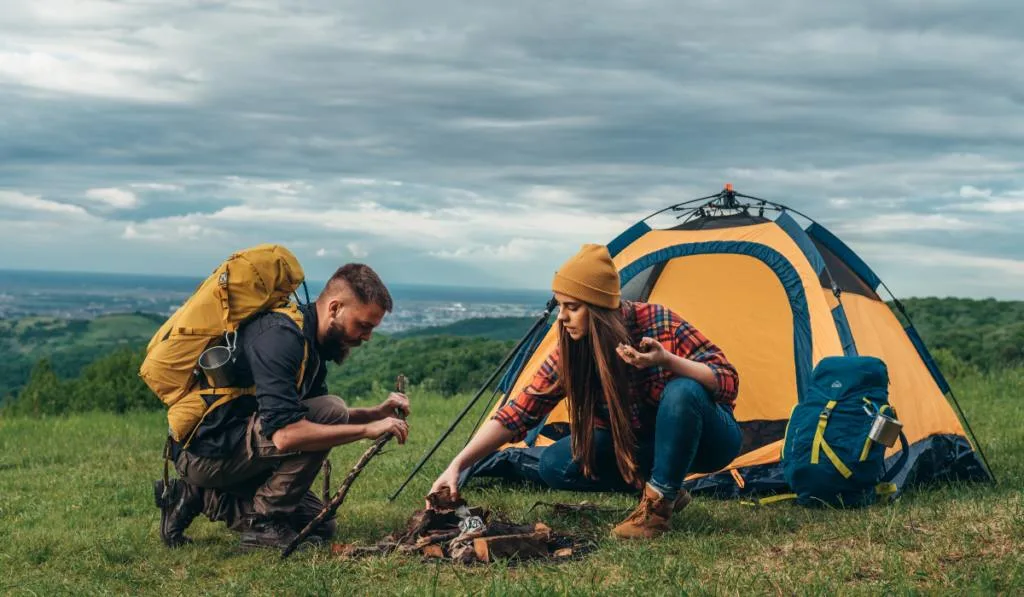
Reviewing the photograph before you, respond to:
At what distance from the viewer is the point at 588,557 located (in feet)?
14.9

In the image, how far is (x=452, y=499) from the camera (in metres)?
4.84

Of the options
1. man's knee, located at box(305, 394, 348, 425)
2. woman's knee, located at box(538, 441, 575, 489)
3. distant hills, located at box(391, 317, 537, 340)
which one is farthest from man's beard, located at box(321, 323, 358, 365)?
distant hills, located at box(391, 317, 537, 340)

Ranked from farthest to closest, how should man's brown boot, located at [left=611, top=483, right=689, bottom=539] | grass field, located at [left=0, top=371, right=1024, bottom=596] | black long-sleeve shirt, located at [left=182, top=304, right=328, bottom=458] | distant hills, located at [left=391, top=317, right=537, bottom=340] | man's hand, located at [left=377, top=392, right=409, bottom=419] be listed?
distant hills, located at [left=391, top=317, right=537, bottom=340] < man's hand, located at [left=377, top=392, right=409, bottom=419] < man's brown boot, located at [left=611, top=483, right=689, bottom=539] < black long-sleeve shirt, located at [left=182, top=304, right=328, bottom=458] < grass field, located at [left=0, top=371, right=1024, bottom=596]

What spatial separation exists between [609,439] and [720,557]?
92cm

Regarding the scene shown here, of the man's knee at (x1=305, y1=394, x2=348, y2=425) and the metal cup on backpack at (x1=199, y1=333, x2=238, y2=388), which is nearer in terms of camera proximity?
the metal cup on backpack at (x1=199, y1=333, x2=238, y2=388)

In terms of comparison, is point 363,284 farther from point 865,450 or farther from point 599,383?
point 865,450

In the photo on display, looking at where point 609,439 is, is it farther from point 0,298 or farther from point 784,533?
point 0,298

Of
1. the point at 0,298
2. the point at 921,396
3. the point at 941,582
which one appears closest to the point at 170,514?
the point at 941,582

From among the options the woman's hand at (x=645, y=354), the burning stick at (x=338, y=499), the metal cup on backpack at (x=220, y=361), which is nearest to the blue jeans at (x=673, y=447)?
the woman's hand at (x=645, y=354)

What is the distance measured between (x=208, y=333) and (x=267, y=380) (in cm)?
42

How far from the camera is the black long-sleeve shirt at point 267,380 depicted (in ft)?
15.3

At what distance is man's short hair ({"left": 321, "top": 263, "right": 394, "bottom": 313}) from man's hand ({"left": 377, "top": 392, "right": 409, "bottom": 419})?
1.44ft

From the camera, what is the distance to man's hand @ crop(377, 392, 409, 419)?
502cm

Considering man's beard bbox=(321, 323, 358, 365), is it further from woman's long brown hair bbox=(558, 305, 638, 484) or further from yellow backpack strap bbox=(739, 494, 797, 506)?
yellow backpack strap bbox=(739, 494, 797, 506)
